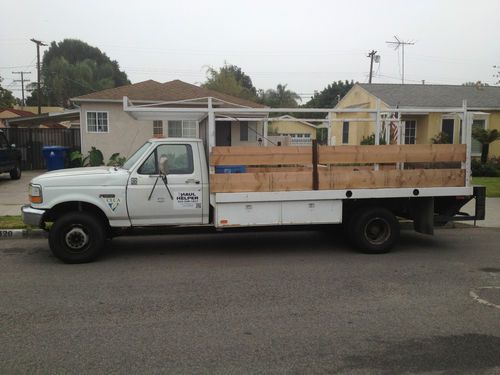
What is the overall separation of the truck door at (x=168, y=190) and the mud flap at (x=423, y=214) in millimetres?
3593

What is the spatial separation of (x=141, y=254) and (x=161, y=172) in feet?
4.74

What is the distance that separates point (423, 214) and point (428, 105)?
662 inches

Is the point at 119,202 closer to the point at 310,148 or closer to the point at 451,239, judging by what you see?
the point at 310,148

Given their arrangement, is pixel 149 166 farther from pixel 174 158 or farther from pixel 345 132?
pixel 345 132

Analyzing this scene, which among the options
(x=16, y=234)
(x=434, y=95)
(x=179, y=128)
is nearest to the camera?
(x=16, y=234)

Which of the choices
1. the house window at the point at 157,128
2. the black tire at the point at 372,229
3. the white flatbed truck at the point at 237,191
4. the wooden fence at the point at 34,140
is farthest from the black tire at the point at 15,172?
the black tire at the point at 372,229

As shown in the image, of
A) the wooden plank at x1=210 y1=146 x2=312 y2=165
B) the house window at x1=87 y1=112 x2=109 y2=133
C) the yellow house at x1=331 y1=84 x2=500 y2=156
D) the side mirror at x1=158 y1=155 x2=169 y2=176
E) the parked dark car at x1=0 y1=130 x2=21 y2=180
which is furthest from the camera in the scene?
the yellow house at x1=331 y1=84 x2=500 y2=156

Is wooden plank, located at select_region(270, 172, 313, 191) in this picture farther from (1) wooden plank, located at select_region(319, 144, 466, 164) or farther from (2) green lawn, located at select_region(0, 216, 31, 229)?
(2) green lawn, located at select_region(0, 216, 31, 229)

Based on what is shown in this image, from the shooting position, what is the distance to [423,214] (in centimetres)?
801

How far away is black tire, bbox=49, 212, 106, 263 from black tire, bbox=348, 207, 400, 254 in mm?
3901

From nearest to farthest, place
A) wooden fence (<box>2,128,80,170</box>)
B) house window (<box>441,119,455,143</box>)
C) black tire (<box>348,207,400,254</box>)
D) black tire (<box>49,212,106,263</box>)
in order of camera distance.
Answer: black tire (<box>49,212,106,263</box>), black tire (<box>348,207,400,254</box>), wooden fence (<box>2,128,80,170</box>), house window (<box>441,119,455,143</box>)

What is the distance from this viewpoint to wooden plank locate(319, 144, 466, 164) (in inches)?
296

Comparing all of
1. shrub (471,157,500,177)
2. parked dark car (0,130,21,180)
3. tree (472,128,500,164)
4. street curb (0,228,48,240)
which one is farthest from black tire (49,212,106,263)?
tree (472,128,500,164)

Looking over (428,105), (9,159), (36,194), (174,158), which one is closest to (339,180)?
(174,158)
